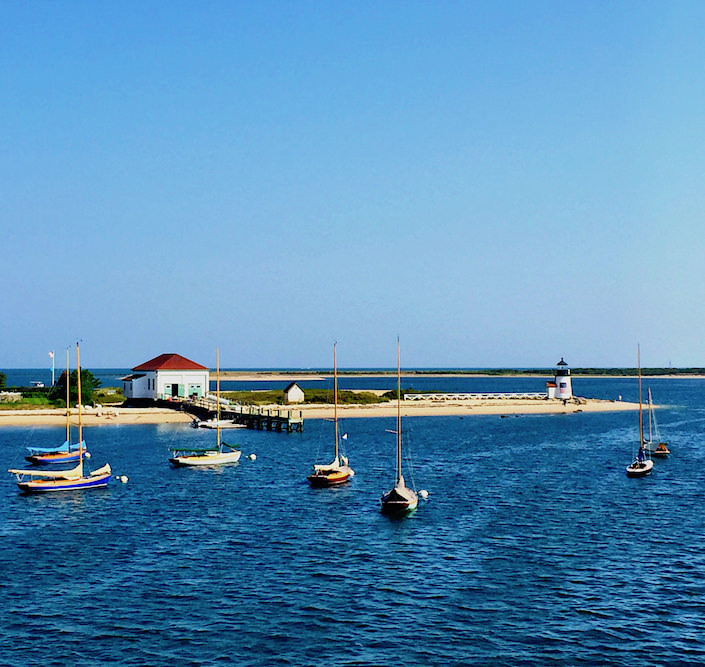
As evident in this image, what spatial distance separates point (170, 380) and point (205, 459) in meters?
57.2

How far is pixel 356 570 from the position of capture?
35812 mm

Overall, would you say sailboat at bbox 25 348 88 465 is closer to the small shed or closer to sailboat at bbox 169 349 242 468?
sailboat at bbox 169 349 242 468

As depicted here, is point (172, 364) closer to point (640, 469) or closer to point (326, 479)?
point (326, 479)

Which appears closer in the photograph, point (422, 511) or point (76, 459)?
point (422, 511)

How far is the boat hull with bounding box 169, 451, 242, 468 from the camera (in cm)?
6919

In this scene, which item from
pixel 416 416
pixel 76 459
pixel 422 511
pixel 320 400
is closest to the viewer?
pixel 422 511

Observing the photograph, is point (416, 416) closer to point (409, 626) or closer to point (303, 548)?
point (303, 548)

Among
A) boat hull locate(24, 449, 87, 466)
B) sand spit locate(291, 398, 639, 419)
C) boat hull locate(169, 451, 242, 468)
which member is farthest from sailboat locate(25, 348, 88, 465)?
sand spit locate(291, 398, 639, 419)

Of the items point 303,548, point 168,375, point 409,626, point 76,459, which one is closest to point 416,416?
point 168,375

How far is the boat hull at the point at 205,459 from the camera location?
69.2m

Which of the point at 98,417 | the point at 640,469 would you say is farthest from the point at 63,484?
the point at 98,417

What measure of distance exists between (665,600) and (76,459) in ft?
187

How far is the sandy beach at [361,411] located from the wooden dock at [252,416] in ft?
6.46

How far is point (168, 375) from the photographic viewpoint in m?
125
